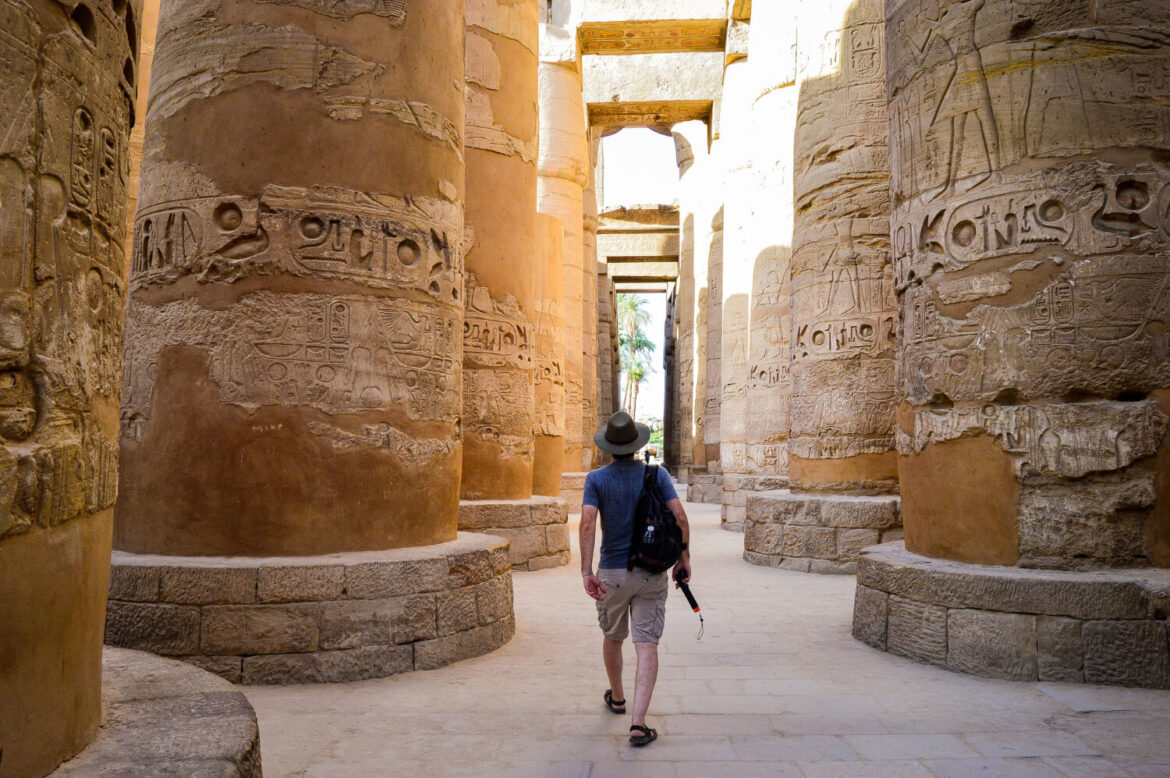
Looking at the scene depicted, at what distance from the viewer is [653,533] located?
3.88 m

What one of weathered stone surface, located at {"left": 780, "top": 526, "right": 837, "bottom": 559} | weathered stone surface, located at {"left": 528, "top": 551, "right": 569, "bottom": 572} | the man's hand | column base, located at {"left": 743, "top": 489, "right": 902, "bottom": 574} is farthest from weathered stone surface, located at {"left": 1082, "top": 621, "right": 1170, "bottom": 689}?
weathered stone surface, located at {"left": 528, "top": 551, "right": 569, "bottom": 572}

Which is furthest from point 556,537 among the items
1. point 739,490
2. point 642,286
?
point 642,286

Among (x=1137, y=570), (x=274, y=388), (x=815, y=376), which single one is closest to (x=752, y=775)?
(x=1137, y=570)

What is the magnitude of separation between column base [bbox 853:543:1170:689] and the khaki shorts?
1.78 meters

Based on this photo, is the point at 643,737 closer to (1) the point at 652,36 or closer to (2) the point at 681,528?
(2) the point at 681,528

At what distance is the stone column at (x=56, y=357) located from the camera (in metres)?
1.96

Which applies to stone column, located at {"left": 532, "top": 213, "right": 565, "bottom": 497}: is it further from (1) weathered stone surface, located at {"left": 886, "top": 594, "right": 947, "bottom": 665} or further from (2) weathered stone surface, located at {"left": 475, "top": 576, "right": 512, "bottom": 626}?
(1) weathered stone surface, located at {"left": 886, "top": 594, "right": 947, "bottom": 665}

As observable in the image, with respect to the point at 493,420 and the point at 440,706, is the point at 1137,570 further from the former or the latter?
the point at 493,420

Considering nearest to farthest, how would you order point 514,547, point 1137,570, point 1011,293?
point 1137,570 < point 1011,293 < point 514,547

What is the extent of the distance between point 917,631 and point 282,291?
3806 millimetres

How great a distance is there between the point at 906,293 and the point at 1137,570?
198 cm

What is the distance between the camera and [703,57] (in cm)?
1972

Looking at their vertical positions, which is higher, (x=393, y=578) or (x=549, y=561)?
(x=393, y=578)

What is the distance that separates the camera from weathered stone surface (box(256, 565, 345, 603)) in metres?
4.51
